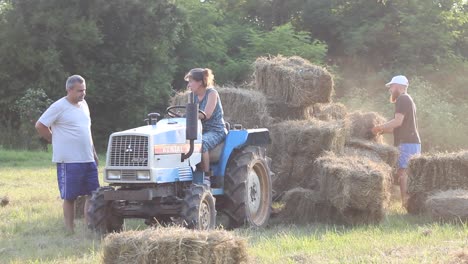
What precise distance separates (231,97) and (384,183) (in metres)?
3.54

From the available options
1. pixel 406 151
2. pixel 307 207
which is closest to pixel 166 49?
pixel 406 151

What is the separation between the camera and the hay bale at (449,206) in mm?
8664

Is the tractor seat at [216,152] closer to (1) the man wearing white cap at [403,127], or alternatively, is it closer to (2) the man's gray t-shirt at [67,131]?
(2) the man's gray t-shirt at [67,131]

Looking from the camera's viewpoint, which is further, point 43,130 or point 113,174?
point 43,130

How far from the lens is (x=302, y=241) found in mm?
7320

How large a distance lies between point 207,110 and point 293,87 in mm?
3351

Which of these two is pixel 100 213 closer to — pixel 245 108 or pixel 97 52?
pixel 245 108

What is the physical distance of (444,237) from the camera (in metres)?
7.52

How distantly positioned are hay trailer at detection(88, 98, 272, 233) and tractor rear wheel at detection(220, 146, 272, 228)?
0.04 feet

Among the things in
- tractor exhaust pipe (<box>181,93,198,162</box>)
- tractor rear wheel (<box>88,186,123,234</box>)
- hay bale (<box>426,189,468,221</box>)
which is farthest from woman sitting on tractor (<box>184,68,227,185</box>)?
hay bale (<box>426,189,468,221</box>)

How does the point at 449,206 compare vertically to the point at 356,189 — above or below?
below

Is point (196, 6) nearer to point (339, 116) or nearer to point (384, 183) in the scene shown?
point (339, 116)

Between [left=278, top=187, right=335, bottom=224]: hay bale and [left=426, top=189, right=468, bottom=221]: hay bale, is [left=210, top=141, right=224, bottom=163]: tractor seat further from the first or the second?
[left=426, top=189, right=468, bottom=221]: hay bale

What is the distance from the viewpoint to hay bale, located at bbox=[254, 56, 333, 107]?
11578 mm
